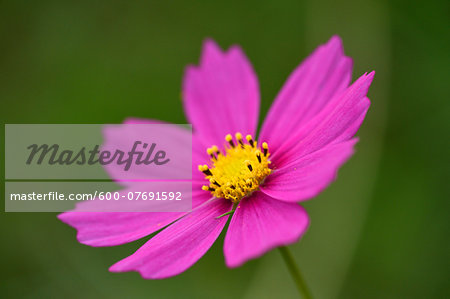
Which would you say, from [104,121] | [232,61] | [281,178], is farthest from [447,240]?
[104,121]

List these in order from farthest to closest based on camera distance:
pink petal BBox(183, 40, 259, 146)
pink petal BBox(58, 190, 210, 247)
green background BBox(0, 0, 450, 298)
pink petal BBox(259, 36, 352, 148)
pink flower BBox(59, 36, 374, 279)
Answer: green background BBox(0, 0, 450, 298), pink petal BBox(183, 40, 259, 146), pink petal BBox(259, 36, 352, 148), pink petal BBox(58, 190, 210, 247), pink flower BBox(59, 36, 374, 279)

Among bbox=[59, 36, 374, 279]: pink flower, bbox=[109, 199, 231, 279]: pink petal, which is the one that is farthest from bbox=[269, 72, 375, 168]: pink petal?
bbox=[109, 199, 231, 279]: pink petal

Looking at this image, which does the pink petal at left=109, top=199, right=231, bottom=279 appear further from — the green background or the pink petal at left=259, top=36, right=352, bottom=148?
the green background

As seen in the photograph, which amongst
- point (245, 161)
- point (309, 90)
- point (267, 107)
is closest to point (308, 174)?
point (245, 161)

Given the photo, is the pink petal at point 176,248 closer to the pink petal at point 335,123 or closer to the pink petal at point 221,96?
the pink petal at point 335,123

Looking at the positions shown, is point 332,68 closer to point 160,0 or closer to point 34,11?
point 160,0
